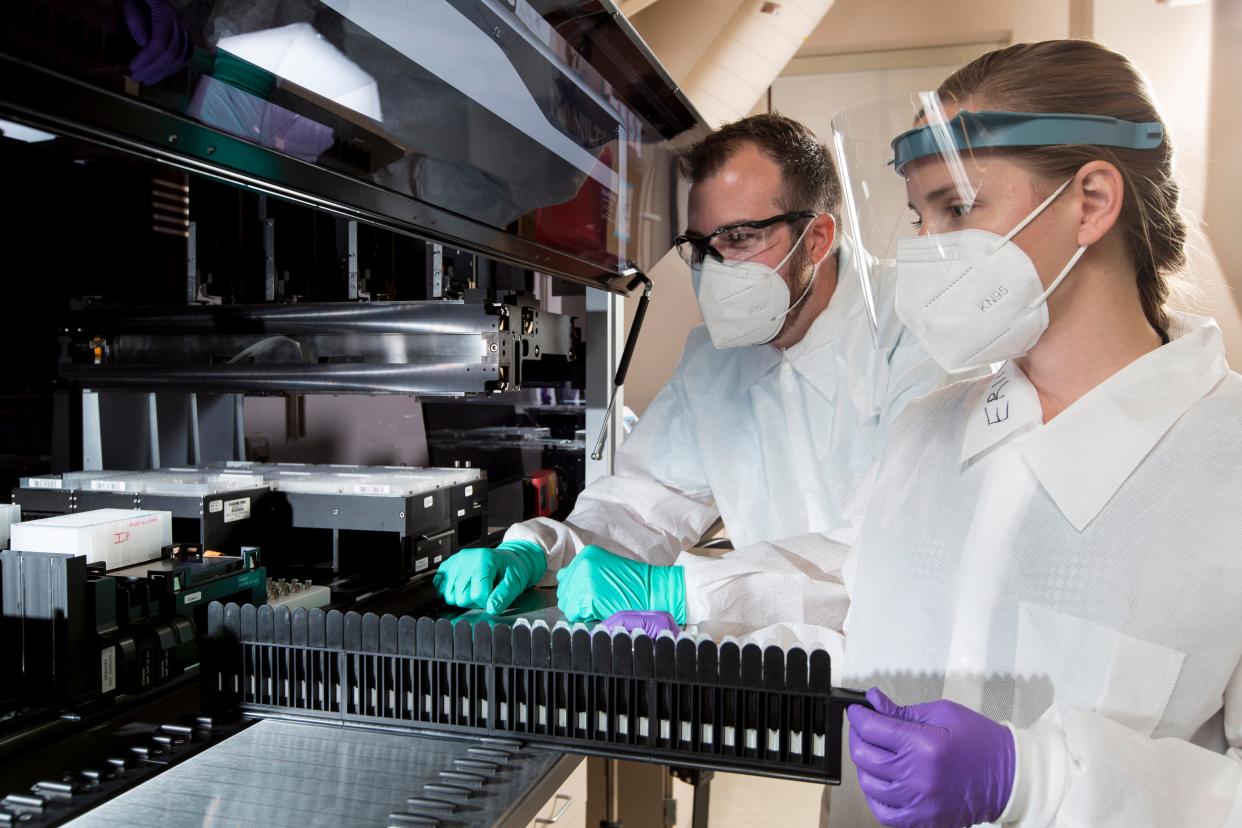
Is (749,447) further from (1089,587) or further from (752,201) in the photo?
Answer: (1089,587)

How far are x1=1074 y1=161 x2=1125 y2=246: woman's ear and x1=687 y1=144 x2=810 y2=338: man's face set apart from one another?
2.70 ft

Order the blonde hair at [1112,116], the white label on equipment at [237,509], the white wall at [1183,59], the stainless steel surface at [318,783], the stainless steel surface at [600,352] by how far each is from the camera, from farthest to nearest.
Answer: the white wall at [1183,59] → the stainless steel surface at [600,352] → the white label on equipment at [237,509] → the blonde hair at [1112,116] → the stainless steel surface at [318,783]

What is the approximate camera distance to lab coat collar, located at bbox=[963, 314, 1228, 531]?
2.76 feet

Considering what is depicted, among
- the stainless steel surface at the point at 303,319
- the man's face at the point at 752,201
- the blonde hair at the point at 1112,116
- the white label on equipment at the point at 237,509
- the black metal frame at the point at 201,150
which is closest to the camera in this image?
the black metal frame at the point at 201,150

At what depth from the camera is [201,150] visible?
2.68ft

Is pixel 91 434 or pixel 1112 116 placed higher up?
pixel 1112 116

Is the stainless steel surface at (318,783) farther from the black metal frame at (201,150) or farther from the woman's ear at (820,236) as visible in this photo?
the woman's ear at (820,236)

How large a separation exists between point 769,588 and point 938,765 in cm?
65

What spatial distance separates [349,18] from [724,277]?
967mm

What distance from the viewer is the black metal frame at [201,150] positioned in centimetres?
64

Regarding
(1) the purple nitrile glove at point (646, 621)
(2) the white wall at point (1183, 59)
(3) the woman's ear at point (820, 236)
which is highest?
(2) the white wall at point (1183, 59)

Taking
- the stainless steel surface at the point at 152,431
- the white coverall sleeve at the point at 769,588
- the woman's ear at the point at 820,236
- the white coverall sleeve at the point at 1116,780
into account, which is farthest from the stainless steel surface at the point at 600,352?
the white coverall sleeve at the point at 1116,780

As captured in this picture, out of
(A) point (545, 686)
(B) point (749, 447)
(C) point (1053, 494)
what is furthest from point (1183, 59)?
(A) point (545, 686)

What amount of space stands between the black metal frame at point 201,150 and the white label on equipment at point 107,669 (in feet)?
1.74
